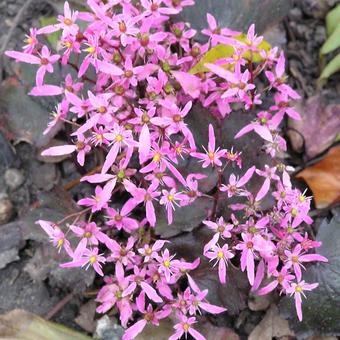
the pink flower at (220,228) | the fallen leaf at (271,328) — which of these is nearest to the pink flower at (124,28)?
the pink flower at (220,228)

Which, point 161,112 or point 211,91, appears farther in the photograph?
point 211,91

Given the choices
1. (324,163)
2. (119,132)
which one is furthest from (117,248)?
(324,163)

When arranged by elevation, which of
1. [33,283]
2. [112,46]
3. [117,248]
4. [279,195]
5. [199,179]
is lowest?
[33,283]

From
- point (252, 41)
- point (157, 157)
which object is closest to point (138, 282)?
point (157, 157)

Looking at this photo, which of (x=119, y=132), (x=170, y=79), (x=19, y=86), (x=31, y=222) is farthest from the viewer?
(x=19, y=86)

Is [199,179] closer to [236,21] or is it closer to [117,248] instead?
[117,248]

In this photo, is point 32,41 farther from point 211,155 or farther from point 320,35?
point 320,35

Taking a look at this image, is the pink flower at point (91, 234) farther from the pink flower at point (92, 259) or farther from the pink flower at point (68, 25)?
the pink flower at point (68, 25)

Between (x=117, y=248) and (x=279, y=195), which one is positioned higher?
(x=279, y=195)
